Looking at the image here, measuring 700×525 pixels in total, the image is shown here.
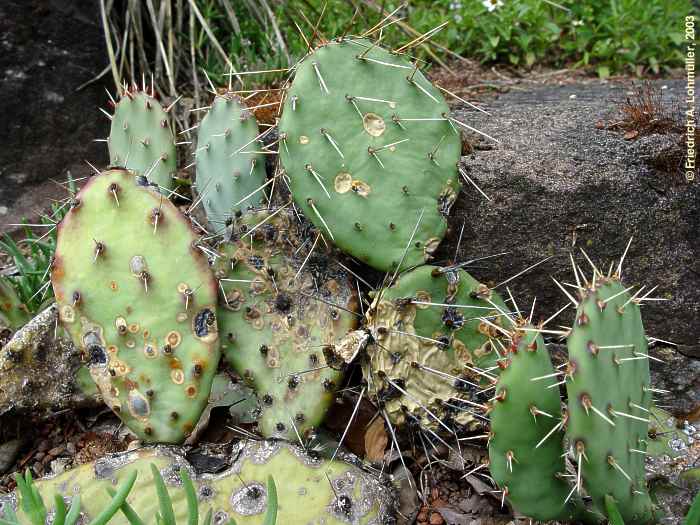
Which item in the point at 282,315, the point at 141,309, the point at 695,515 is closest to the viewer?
the point at 695,515

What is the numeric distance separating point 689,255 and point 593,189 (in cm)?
36

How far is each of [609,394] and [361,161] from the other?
945 mm

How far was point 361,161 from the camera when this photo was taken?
196 centimetres

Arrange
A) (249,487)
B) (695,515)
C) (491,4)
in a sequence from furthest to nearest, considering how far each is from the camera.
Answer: (491,4)
(249,487)
(695,515)

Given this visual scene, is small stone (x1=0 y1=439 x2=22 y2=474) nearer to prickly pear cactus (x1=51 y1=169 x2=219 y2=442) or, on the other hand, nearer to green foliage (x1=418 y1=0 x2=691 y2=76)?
prickly pear cactus (x1=51 y1=169 x2=219 y2=442)

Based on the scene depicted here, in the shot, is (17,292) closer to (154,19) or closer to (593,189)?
(154,19)

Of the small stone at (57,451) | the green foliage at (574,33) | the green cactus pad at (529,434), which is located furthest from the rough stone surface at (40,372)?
the green foliage at (574,33)

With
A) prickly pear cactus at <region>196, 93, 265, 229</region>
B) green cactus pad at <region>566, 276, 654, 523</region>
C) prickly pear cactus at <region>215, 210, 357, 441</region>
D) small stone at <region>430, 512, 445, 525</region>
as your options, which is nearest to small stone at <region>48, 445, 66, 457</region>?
prickly pear cactus at <region>215, 210, 357, 441</region>

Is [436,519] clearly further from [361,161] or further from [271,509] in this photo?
[361,161]

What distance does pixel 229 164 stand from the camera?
7.53 ft

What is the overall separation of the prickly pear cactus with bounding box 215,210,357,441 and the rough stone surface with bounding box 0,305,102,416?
57 cm

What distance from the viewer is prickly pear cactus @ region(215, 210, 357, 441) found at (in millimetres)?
1938

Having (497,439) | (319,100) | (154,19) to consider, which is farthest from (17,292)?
(497,439)

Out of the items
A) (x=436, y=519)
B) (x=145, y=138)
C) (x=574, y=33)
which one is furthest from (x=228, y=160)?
(x=574, y=33)
